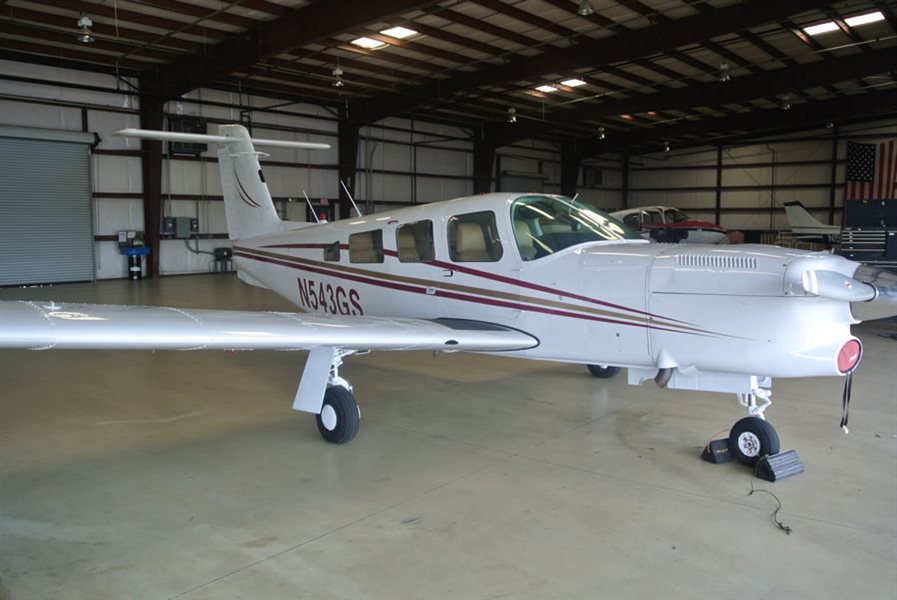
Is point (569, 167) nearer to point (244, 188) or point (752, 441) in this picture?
point (244, 188)

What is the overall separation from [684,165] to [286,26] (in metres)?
25.1

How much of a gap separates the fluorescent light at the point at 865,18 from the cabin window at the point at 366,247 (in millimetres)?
14025

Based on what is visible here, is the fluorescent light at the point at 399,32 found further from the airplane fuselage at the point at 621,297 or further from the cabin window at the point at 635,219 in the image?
the cabin window at the point at 635,219

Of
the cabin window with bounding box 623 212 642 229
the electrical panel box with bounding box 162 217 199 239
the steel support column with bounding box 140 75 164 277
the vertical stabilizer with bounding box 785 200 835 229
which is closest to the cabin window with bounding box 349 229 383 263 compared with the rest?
the steel support column with bounding box 140 75 164 277

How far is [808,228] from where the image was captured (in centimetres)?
2330

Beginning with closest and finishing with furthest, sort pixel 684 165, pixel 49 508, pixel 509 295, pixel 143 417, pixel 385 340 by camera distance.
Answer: pixel 49 508
pixel 385 340
pixel 509 295
pixel 143 417
pixel 684 165

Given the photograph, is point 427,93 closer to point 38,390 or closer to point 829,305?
point 38,390

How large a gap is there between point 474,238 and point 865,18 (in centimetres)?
1427

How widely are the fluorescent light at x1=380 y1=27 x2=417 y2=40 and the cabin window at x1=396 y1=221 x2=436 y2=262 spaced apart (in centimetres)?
1027

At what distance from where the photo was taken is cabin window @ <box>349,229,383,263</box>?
20.9 ft

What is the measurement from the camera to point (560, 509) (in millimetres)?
3789

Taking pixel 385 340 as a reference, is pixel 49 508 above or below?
below

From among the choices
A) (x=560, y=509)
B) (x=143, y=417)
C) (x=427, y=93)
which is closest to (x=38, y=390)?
(x=143, y=417)

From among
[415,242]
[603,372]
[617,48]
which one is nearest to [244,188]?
[415,242]
